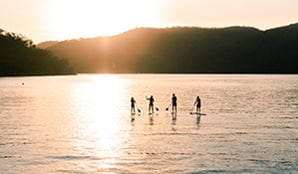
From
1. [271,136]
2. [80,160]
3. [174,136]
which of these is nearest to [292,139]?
[271,136]

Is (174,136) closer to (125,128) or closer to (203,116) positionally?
(125,128)

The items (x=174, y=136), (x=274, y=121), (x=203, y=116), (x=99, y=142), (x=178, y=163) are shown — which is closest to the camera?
(x=178, y=163)

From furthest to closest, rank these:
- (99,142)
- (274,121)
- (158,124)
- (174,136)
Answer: (274,121), (158,124), (174,136), (99,142)

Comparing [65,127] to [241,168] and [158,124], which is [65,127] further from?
[241,168]

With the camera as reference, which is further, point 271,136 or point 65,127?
point 65,127

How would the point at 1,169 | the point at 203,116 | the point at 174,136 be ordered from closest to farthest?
the point at 1,169, the point at 174,136, the point at 203,116

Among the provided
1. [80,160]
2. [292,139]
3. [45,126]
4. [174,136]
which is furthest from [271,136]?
[45,126]

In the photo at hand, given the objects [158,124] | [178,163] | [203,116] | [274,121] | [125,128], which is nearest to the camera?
[178,163]

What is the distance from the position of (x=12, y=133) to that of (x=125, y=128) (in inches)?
360

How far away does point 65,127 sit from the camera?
128 ft

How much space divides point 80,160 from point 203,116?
26857 millimetres

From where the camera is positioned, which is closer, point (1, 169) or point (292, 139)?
point (1, 169)

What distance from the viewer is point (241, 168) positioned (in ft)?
73.7

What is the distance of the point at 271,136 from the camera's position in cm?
3331
